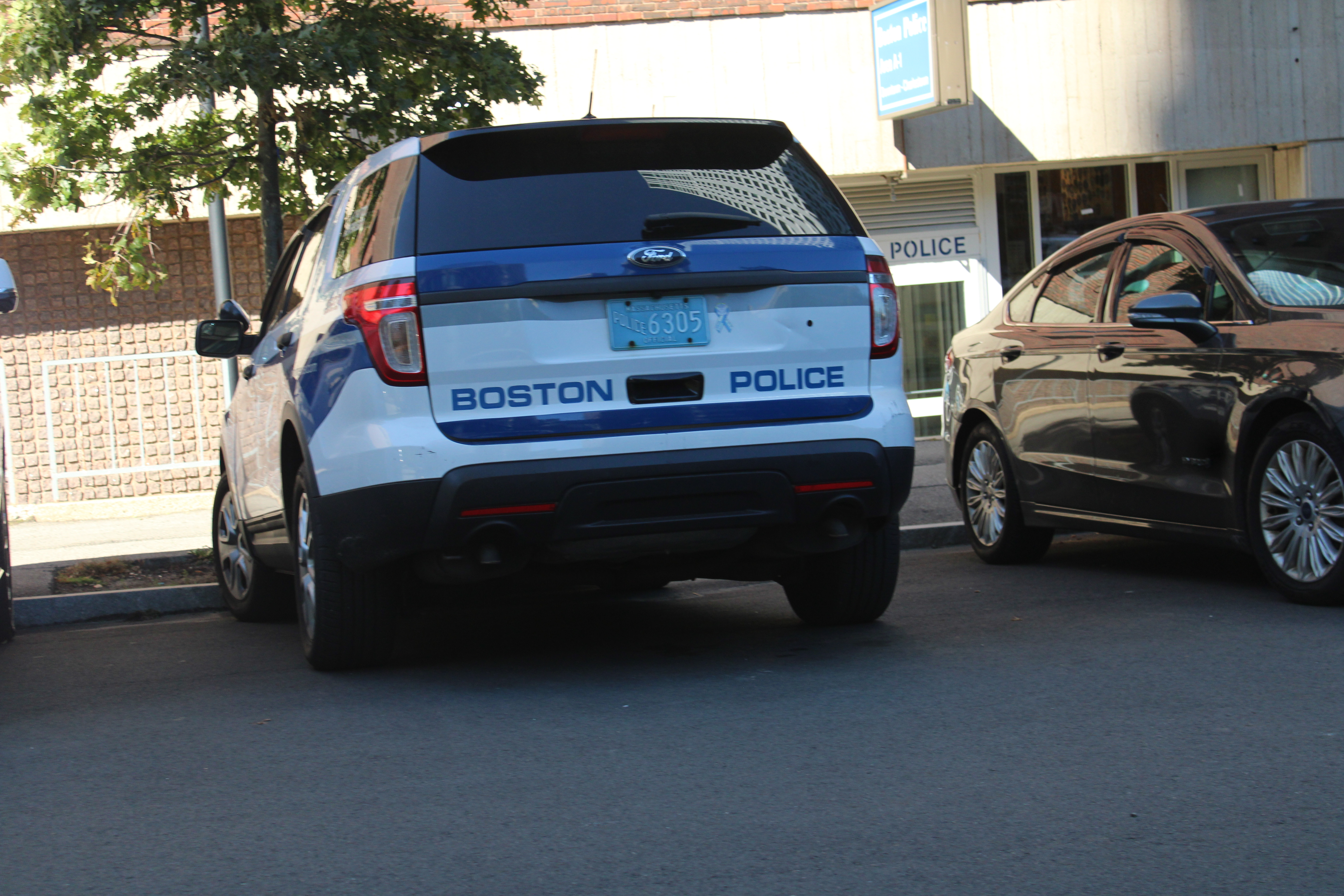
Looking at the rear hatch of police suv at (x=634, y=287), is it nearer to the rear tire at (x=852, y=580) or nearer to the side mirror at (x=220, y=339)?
the rear tire at (x=852, y=580)

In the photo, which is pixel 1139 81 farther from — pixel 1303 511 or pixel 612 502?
pixel 612 502

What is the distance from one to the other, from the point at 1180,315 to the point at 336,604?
3529mm

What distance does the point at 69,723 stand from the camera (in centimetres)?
530

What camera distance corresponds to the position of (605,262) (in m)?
5.28

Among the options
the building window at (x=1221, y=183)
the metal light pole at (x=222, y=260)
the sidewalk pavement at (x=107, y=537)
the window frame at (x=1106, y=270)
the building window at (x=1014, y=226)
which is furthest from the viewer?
the building window at (x=1221, y=183)

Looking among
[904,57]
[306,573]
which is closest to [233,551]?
[306,573]

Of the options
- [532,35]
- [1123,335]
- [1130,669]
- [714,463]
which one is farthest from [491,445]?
[532,35]

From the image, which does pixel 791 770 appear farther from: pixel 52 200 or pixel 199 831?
pixel 52 200

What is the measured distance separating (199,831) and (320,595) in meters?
1.81

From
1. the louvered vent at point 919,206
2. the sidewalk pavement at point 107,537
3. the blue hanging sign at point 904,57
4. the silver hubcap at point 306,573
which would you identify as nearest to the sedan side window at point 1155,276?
the silver hubcap at point 306,573

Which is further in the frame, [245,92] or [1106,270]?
[245,92]

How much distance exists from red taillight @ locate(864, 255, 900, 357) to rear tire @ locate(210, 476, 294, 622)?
3.23 m

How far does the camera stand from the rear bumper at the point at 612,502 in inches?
203

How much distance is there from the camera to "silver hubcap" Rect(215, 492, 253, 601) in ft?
25.4
